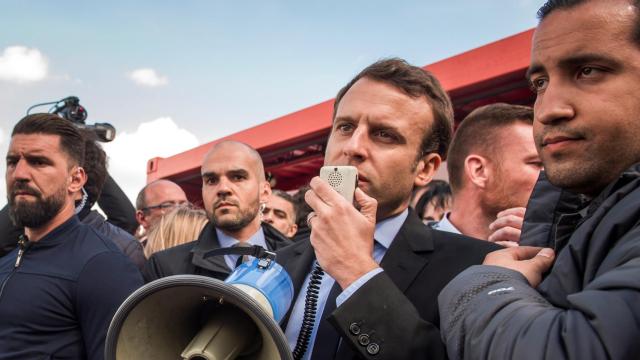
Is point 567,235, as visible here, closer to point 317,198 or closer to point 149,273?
point 317,198

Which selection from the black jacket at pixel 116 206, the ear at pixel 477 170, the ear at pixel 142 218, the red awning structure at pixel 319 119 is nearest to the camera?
the ear at pixel 477 170

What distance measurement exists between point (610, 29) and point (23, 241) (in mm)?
2635

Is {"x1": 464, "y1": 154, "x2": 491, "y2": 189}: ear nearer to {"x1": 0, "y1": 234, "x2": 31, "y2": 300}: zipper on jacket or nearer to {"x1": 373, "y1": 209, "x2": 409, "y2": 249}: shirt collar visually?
{"x1": 373, "y1": 209, "x2": 409, "y2": 249}: shirt collar

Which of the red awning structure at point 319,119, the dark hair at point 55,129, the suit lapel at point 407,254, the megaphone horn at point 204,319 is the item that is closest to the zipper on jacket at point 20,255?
the dark hair at point 55,129

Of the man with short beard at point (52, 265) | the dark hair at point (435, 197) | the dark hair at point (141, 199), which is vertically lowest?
the dark hair at point (435, 197)

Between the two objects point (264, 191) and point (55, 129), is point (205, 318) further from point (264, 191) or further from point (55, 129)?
point (264, 191)

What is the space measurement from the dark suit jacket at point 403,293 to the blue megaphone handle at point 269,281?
0.11m

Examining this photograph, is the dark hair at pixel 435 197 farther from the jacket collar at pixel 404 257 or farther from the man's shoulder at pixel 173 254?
the jacket collar at pixel 404 257

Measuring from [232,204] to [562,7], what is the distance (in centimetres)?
263

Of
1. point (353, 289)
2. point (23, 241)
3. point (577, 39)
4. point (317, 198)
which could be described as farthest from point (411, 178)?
point (23, 241)

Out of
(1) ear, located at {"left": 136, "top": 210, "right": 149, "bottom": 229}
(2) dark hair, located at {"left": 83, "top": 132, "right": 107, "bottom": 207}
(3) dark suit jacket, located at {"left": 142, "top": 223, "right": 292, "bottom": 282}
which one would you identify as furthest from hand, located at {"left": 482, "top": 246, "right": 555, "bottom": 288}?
→ (1) ear, located at {"left": 136, "top": 210, "right": 149, "bottom": 229}

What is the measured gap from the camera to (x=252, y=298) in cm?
106

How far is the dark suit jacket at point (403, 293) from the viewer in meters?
1.17

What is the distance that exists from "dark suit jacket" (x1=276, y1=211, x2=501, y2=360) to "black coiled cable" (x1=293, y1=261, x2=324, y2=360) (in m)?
0.04
